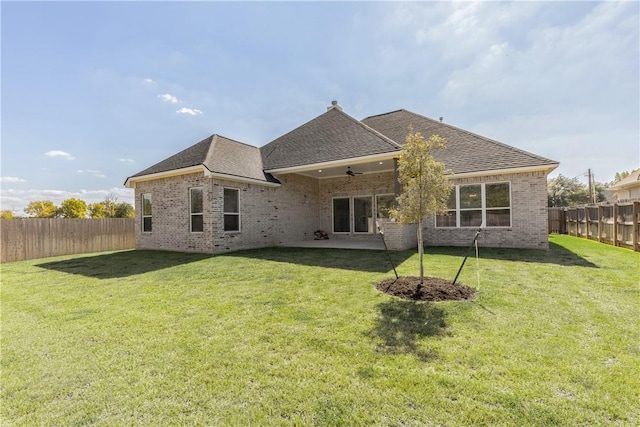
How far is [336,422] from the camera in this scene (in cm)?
209

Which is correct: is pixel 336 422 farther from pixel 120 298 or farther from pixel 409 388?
pixel 120 298

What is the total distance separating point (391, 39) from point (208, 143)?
906 cm

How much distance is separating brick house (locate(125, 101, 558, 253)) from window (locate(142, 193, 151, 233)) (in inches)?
3.3

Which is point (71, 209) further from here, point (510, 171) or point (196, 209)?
Answer: point (510, 171)

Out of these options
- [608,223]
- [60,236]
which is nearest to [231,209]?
[60,236]

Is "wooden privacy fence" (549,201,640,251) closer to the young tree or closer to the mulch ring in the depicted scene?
the mulch ring

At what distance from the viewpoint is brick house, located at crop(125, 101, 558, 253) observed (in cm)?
1059

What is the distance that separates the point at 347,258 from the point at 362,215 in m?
6.26

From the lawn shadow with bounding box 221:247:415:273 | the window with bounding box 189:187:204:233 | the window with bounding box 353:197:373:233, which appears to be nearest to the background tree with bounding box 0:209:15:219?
the window with bounding box 189:187:204:233

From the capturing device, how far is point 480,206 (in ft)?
36.8

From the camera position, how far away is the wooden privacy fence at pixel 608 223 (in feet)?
32.5

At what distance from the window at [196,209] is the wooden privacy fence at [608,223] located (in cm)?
1619

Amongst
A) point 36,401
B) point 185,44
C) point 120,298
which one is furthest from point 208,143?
point 36,401

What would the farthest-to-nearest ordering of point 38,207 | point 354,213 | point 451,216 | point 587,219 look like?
point 38,207 → point 354,213 → point 587,219 → point 451,216
